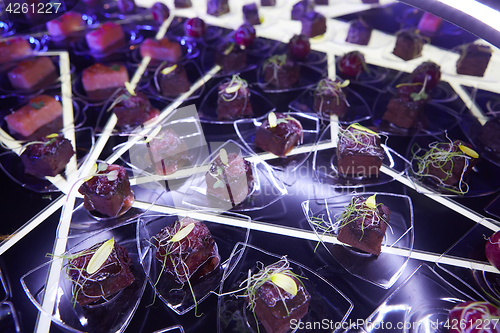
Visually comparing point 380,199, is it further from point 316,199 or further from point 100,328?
point 100,328

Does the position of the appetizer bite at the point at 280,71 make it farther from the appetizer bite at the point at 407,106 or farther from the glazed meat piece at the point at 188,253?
the glazed meat piece at the point at 188,253

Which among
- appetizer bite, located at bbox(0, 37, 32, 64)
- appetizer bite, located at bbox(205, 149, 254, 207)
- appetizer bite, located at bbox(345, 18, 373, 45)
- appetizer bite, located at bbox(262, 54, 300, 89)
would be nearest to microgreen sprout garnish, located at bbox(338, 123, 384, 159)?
appetizer bite, located at bbox(205, 149, 254, 207)

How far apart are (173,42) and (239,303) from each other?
2.85 m

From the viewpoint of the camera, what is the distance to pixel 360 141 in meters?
2.28

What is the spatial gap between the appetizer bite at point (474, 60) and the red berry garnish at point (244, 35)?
2012mm

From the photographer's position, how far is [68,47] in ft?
12.5

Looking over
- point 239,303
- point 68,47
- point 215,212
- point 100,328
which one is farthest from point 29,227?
point 68,47

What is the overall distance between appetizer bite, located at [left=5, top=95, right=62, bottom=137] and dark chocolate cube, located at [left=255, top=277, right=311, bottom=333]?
7.41ft

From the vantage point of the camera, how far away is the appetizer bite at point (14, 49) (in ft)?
11.3

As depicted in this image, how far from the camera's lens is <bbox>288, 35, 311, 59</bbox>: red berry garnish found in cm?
344

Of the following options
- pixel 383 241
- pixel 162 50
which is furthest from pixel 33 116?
pixel 383 241

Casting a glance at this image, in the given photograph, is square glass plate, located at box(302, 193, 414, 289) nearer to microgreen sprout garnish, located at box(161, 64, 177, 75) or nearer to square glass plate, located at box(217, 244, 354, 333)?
square glass plate, located at box(217, 244, 354, 333)

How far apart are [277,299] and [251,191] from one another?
80 cm

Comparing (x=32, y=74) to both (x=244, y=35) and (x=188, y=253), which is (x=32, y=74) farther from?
(x=188, y=253)
